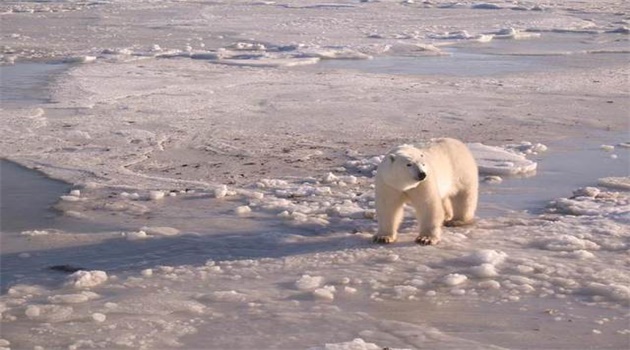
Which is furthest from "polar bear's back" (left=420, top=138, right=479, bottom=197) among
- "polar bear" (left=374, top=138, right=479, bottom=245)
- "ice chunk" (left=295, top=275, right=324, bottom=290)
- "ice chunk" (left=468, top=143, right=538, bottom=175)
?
"ice chunk" (left=468, top=143, right=538, bottom=175)

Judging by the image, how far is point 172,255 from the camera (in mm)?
5824

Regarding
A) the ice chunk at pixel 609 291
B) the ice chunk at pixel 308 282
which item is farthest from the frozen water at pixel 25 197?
the ice chunk at pixel 609 291

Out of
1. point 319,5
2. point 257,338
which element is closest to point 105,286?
point 257,338

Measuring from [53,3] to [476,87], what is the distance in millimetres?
24461

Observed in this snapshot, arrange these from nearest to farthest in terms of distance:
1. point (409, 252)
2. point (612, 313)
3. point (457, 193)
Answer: point (612, 313) → point (409, 252) → point (457, 193)

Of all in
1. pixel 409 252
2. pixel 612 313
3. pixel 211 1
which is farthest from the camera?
pixel 211 1

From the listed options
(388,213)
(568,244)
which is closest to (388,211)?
(388,213)

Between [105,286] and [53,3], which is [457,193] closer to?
[105,286]

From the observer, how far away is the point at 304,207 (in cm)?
686

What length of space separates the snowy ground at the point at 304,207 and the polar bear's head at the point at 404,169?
453mm

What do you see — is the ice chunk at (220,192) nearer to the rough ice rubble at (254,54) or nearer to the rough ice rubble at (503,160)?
the rough ice rubble at (503,160)

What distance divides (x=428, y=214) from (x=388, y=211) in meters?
0.25

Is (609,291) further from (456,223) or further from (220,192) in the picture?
(220,192)

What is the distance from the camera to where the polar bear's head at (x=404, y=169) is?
549cm
